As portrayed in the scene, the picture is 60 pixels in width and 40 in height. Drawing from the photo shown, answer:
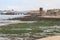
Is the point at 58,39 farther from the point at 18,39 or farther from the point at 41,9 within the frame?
the point at 41,9

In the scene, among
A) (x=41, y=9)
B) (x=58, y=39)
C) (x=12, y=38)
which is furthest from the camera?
(x=41, y=9)

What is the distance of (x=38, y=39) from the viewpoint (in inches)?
714

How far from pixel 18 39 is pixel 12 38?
2.51 feet

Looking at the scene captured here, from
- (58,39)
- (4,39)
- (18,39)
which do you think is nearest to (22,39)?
(18,39)

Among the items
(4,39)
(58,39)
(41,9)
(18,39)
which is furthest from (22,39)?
(41,9)

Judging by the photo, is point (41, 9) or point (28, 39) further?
point (41, 9)

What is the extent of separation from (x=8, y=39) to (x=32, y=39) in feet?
6.34

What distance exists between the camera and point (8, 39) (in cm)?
1856

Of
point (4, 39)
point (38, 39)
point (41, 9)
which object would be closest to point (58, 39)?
point (38, 39)

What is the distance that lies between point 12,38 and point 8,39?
1.76 ft

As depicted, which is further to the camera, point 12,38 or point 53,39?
point 12,38

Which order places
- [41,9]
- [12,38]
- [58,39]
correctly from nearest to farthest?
[58,39], [12,38], [41,9]

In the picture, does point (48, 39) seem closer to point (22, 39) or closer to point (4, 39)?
point (22, 39)

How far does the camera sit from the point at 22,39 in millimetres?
18438
